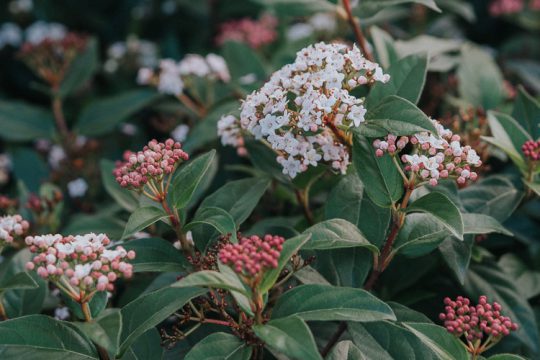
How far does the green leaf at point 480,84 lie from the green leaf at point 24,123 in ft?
6.13

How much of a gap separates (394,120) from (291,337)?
618mm

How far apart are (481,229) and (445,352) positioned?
0.38 m

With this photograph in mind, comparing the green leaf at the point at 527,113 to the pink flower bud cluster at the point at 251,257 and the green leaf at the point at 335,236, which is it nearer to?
the green leaf at the point at 335,236

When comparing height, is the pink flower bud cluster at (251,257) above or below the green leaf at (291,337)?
above

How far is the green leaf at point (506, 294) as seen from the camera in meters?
1.78

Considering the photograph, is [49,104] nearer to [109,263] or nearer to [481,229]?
[109,263]

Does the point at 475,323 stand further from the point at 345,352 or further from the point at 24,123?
the point at 24,123

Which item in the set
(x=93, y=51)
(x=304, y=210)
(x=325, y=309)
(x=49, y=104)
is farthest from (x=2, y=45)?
(x=325, y=309)

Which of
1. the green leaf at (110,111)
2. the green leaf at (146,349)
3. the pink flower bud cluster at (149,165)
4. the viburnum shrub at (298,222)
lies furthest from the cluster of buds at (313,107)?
the green leaf at (110,111)

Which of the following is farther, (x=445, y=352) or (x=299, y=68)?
(x=299, y=68)

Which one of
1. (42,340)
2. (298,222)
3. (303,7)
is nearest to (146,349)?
(42,340)

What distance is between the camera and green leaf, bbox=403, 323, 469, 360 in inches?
55.0

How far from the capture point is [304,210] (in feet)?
6.46

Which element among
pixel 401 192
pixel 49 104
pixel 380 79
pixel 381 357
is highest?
pixel 380 79
